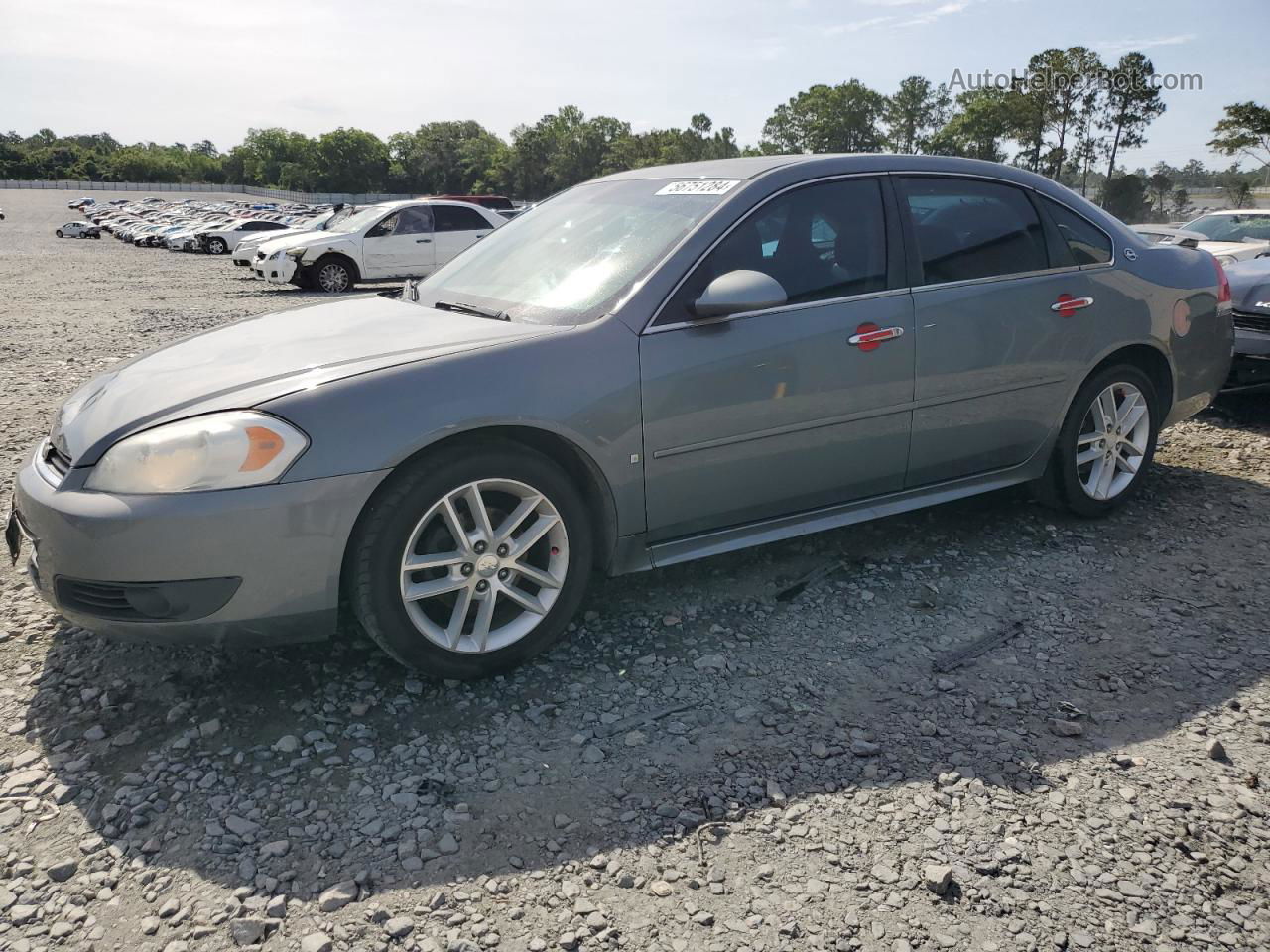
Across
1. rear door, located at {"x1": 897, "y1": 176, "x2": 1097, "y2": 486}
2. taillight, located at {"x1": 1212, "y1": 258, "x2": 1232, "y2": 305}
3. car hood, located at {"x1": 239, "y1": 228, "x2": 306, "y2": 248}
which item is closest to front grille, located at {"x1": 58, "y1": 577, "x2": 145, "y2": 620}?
rear door, located at {"x1": 897, "y1": 176, "x2": 1097, "y2": 486}

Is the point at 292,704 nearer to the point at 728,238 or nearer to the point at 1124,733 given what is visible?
the point at 728,238

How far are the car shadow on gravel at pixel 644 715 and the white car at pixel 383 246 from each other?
14414 mm

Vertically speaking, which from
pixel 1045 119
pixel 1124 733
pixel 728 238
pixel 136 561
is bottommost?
pixel 1124 733

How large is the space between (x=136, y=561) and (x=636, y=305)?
173cm

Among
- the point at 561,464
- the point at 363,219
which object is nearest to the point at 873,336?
the point at 561,464

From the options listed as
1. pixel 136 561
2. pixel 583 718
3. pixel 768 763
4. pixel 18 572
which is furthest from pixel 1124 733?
pixel 18 572

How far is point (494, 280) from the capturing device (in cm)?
388

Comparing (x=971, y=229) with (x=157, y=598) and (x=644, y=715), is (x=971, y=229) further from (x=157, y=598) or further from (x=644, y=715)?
(x=157, y=598)

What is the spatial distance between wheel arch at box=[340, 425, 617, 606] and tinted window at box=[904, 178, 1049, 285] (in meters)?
1.66

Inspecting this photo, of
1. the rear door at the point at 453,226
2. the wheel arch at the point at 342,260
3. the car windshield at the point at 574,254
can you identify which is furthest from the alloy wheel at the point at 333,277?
the car windshield at the point at 574,254

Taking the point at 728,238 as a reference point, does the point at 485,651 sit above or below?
below

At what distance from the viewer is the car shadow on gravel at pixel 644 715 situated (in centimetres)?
251

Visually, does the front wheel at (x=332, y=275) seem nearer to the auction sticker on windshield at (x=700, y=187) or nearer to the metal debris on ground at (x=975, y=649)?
the auction sticker on windshield at (x=700, y=187)

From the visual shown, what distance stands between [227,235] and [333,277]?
20.0 metres
